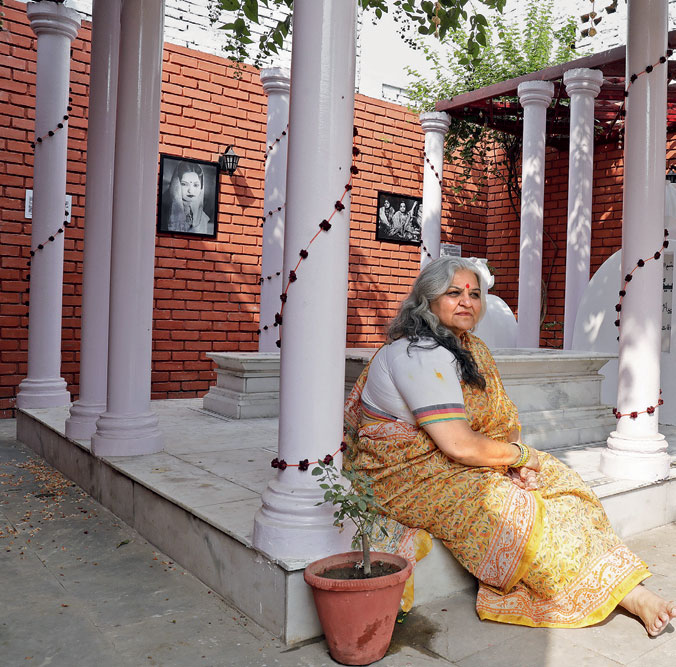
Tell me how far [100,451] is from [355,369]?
1805 mm

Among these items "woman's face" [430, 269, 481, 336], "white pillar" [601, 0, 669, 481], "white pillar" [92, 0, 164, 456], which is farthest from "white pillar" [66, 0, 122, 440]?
"white pillar" [601, 0, 669, 481]

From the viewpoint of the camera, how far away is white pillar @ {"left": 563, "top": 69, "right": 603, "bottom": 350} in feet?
24.3

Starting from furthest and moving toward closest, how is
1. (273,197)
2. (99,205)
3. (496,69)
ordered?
(496,69) < (273,197) < (99,205)

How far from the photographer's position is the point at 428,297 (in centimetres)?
299

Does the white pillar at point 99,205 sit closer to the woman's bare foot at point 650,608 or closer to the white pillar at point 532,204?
the woman's bare foot at point 650,608

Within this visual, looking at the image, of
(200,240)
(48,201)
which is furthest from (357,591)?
(200,240)

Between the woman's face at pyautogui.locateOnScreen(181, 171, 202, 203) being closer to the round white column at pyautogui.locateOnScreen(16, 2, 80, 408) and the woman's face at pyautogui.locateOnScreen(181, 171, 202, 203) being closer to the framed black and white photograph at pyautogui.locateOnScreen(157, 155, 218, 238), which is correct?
the framed black and white photograph at pyautogui.locateOnScreen(157, 155, 218, 238)

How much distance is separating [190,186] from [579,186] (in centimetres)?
421

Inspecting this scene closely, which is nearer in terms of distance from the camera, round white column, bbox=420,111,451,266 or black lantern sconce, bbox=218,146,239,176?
black lantern sconce, bbox=218,146,239,176

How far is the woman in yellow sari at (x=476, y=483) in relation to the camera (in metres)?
2.72

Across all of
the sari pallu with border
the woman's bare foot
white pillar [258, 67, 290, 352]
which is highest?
white pillar [258, 67, 290, 352]

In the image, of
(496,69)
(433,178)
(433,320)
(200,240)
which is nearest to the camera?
(433,320)

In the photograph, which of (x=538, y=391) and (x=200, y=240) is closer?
(x=538, y=391)

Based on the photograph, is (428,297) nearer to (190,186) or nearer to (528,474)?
(528,474)
